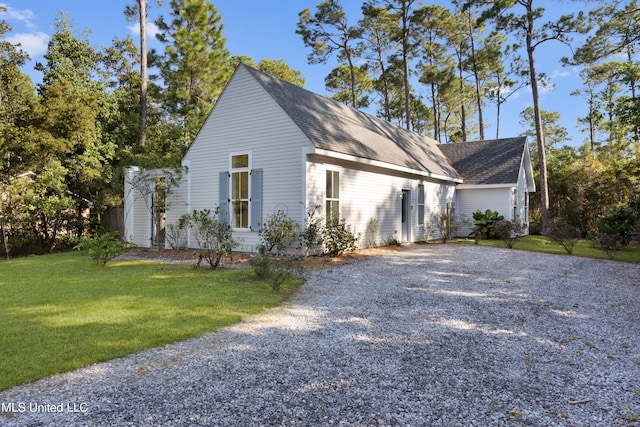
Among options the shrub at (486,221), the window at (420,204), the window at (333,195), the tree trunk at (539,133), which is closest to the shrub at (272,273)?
the window at (333,195)

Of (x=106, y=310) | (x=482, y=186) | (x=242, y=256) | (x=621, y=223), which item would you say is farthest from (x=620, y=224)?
(x=106, y=310)

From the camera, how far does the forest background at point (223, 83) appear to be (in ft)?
45.5

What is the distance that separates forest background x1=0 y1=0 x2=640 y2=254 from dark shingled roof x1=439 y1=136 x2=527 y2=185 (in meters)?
1.35

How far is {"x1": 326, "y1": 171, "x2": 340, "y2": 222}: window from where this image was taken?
1051 cm

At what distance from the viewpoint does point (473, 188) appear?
57.1 ft

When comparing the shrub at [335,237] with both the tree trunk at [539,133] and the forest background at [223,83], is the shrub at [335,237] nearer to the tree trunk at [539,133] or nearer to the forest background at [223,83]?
the forest background at [223,83]

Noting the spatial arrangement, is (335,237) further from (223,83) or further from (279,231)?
(223,83)

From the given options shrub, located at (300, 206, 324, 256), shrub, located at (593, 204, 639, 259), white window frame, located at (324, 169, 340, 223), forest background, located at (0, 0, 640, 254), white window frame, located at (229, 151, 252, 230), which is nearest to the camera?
shrub, located at (300, 206, 324, 256)

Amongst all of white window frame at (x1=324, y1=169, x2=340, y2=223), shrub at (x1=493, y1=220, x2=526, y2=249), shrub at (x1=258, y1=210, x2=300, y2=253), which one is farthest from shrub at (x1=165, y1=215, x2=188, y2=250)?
shrub at (x1=493, y1=220, x2=526, y2=249)

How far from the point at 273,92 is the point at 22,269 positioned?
7.70m

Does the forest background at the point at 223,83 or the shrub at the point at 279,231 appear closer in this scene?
the shrub at the point at 279,231

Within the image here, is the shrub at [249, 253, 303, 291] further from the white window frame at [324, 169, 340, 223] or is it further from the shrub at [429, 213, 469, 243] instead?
the shrub at [429, 213, 469, 243]

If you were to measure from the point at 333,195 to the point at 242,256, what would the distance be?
10.1 feet

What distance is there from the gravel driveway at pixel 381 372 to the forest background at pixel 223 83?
25.1ft
